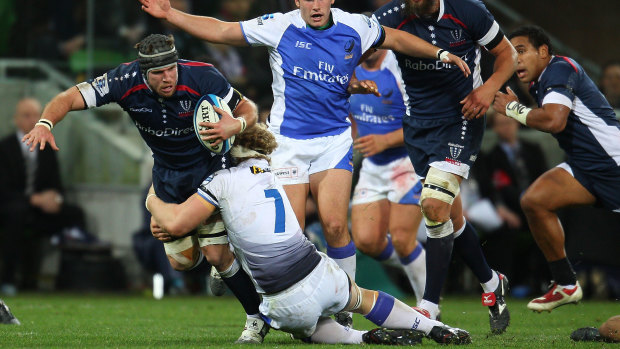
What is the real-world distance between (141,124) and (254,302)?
4.76ft

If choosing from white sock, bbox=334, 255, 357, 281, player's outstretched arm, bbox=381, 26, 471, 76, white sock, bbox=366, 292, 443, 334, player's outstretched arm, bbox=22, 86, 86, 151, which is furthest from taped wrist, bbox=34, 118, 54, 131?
player's outstretched arm, bbox=381, 26, 471, 76

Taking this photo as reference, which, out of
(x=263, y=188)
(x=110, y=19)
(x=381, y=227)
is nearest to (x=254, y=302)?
(x=263, y=188)

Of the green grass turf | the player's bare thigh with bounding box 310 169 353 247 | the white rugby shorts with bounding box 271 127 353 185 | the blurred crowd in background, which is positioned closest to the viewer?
the green grass turf

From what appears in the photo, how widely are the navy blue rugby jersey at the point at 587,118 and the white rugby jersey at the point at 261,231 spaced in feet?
8.38

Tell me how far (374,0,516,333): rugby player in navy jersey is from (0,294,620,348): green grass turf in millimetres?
480

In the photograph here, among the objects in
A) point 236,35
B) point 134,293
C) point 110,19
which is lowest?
point 134,293

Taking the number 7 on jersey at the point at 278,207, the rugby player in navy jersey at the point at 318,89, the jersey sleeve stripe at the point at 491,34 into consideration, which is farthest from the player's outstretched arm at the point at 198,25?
the jersey sleeve stripe at the point at 491,34

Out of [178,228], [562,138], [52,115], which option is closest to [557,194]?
[562,138]

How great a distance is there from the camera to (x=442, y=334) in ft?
19.3

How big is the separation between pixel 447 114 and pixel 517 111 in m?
0.51

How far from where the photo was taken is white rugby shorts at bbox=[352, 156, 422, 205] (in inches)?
336

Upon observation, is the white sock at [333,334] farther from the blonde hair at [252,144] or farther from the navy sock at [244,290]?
the blonde hair at [252,144]

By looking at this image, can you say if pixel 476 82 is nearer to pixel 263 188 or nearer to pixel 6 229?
pixel 263 188

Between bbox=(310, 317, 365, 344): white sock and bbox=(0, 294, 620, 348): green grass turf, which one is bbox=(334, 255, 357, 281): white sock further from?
bbox=(310, 317, 365, 344): white sock
